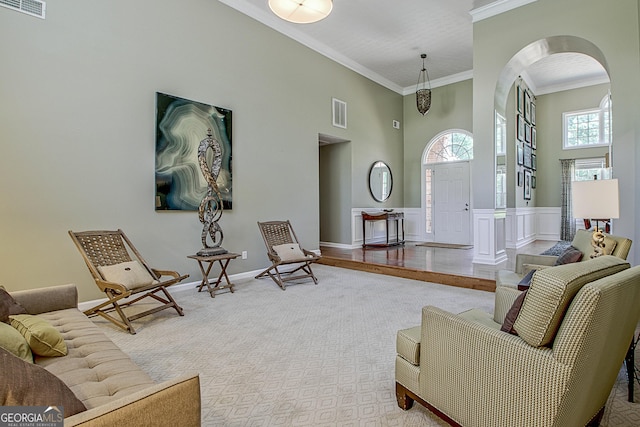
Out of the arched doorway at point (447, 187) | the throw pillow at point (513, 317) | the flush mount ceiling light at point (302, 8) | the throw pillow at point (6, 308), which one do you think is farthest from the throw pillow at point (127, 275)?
the arched doorway at point (447, 187)

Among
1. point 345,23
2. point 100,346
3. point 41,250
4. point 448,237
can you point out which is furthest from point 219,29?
point 448,237

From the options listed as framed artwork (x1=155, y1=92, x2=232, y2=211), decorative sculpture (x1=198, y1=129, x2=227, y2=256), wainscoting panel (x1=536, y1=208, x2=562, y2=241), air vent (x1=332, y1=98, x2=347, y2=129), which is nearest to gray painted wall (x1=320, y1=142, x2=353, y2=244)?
air vent (x1=332, y1=98, x2=347, y2=129)

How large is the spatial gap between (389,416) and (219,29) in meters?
5.12

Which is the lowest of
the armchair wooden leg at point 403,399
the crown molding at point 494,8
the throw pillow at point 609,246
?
the armchair wooden leg at point 403,399

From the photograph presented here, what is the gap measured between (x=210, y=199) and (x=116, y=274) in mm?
1501

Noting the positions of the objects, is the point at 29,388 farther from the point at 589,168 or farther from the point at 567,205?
the point at 589,168

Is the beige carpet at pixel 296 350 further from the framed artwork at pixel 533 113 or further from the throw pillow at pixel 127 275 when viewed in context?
the framed artwork at pixel 533 113

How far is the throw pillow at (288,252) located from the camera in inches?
181

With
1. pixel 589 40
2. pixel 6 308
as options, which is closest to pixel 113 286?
pixel 6 308

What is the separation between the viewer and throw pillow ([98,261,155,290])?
10.2ft

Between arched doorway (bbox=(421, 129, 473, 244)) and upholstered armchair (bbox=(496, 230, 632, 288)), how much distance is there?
4.72 metres

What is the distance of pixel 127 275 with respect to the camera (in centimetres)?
318

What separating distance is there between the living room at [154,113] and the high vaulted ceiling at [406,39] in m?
0.27

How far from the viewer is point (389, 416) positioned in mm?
1730
